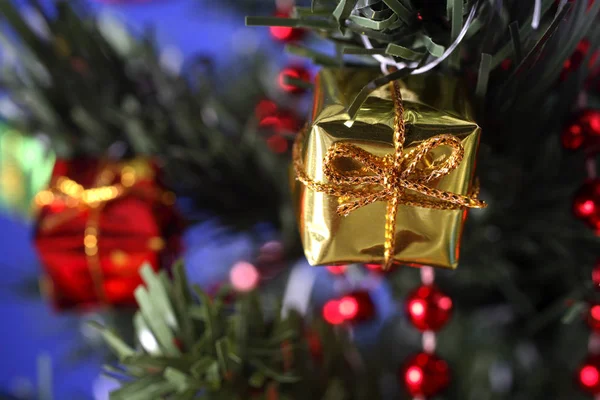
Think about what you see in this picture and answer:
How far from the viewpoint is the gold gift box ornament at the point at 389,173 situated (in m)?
0.25

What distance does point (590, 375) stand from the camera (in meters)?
0.34

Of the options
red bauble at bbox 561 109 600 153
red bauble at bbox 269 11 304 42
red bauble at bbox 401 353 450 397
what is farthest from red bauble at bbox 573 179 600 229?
red bauble at bbox 269 11 304 42

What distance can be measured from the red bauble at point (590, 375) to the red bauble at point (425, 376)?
0.08 meters

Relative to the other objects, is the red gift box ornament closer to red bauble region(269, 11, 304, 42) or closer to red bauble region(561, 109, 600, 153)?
red bauble region(269, 11, 304, 42)

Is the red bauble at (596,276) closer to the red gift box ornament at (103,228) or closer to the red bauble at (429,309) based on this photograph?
the red bauble at (429,309)

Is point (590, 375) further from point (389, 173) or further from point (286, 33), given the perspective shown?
point (286, 33)

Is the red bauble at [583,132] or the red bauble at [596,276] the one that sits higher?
the red bauble at [583,132]

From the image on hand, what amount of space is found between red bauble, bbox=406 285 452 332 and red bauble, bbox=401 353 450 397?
23mm

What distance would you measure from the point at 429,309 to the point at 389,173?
14 cm

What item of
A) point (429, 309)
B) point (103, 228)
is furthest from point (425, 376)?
point (103, 228)

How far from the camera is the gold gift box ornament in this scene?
25 centimetres

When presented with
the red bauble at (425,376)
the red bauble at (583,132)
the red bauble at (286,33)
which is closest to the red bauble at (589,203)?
the red bauble at (583,132)

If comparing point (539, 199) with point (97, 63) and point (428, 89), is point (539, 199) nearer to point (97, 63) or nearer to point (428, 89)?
point (428, 89)

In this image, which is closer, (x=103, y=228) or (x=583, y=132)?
(x=583, y=132)
